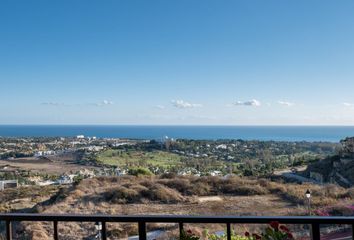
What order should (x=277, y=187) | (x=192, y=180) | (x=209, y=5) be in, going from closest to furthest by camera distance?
1. (x=209, y=5)
2. (x=277, y=187)
3. (x=192, y=180)

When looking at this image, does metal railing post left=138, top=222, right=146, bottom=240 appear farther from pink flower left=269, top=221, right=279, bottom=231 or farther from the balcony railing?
pink flower left=269, top=221, right=279, bottom=231

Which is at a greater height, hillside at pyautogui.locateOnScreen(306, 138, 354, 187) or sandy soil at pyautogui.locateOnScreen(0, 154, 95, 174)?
hillside at pyautogui.locateOnScreen(306, 138, 354, 187)

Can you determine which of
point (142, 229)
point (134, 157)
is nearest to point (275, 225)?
point (142, 229)

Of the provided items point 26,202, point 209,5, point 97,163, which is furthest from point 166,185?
point 97,163

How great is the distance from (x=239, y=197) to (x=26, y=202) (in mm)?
7906

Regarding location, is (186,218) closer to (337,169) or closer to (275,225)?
(275,225)

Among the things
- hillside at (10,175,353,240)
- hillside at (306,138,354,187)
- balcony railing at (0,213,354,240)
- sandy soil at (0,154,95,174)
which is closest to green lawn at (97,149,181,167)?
sandy soil at (0,154,95,174)

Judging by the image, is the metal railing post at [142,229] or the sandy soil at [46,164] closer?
the metal railing post at [142,229]

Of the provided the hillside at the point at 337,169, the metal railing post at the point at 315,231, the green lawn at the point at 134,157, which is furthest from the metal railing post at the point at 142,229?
the green lawn at the point at 134,157

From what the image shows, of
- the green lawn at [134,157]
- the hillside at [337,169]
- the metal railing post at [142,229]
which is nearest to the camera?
the metal railing post at [142,229]

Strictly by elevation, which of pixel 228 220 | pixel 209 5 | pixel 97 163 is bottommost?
pixel 97 163

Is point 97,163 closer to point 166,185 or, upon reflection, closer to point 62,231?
point 166,185

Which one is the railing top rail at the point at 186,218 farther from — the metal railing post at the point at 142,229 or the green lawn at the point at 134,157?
the green lawn at the point at 134,157

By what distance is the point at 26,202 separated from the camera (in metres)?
15.0
